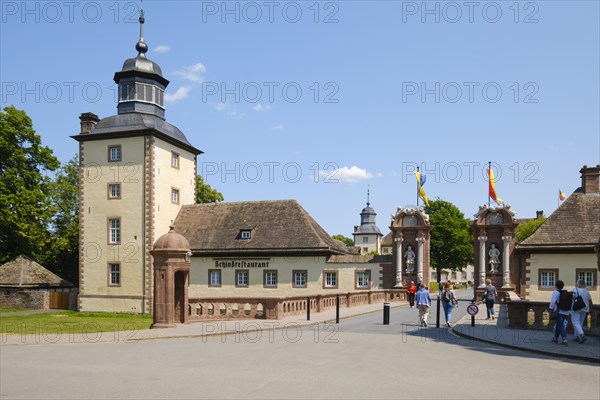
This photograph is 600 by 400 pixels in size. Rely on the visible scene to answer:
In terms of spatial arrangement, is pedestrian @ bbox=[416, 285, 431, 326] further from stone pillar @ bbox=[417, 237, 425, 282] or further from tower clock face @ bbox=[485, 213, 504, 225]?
tower clock face @ bbox=[485, 213, 504, 225]

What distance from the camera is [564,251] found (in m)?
33.7

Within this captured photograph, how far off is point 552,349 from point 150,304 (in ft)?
90.6

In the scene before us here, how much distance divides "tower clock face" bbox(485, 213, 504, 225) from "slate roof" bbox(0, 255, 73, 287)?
29456mm

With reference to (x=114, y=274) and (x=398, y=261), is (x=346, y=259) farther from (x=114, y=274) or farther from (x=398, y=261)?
(x=114, y=274)

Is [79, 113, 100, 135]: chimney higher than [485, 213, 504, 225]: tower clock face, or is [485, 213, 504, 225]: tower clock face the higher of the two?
[79, 113, 100, 135]: chimney

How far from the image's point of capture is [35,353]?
47.0 feet

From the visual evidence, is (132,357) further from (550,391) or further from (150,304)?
(150,304)

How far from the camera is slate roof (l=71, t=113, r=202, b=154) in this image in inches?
1494

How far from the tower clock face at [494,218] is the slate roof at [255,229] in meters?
9.46

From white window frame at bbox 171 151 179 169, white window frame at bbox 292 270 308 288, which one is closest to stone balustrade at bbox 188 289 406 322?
white window frame at bbox 292 270 308 288

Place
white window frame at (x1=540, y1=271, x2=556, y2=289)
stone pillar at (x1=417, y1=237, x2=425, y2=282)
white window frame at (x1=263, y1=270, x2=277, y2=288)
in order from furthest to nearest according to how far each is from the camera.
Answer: stone pillar at (x1=417, y1=237, x2=425, y2=282), white window frame at (x1=263, y1=270, x2=277, y2=288), white window frame at (x1=540, y1=271, x2=556, y2=289)

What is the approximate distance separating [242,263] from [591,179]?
22167 millimetres

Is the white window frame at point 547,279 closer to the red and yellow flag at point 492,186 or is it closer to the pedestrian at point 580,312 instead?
the red and yellow flag at point 492,186

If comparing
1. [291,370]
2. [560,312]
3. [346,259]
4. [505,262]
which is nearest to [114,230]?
[346,259]
